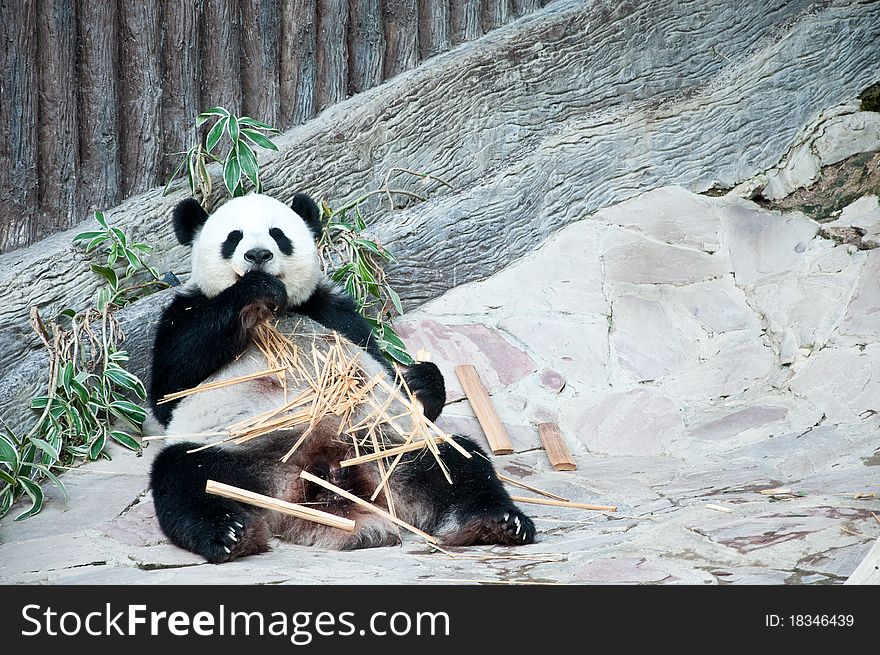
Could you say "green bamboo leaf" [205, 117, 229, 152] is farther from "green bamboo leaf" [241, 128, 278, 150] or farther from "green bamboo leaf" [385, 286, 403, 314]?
"green bamboo leaf" [385, 286, 403, 314]

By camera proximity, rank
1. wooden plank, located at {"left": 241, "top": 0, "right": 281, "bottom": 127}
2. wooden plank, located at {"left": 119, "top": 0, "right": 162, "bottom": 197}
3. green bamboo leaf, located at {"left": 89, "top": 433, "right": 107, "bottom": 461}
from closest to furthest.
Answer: green bamboo leaf, located at {"left": 89, "top": 433, "right": 107, "bottom": 461}, wooden plank, located at {"left": 119, "top": 0, "right": 162, "bottom": 197}, wooden plank, located at {"left": 241, "top": 0, "right": 281, "bottom": 127}

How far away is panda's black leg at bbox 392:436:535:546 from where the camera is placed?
3.33m

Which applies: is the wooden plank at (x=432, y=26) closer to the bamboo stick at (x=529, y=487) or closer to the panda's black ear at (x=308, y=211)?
the panda's black ear at (x=308, y=211)

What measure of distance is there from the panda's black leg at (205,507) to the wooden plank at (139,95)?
5.79 feet

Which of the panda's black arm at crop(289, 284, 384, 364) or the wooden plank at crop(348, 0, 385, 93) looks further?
the wooden plank at crop(348, 0, 385, 93)

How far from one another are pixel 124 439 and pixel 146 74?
1710 mm

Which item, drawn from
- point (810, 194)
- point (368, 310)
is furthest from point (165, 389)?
point (810, 194)

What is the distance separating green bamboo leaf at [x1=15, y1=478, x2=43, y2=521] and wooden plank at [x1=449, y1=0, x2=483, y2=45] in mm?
3223

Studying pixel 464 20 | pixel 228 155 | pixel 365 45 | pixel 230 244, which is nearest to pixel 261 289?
pixel 230 244

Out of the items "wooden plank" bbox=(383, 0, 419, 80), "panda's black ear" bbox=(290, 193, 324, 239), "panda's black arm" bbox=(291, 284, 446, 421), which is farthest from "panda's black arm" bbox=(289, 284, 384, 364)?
"wooden plank" bbox=(383, 0, 419, 80)

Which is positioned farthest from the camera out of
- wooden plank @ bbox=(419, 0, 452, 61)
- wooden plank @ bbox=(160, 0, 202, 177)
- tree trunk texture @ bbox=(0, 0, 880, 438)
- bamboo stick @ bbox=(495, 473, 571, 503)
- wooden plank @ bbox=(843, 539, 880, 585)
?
wooden plank @ bbox=(419, 0, 452, 61)

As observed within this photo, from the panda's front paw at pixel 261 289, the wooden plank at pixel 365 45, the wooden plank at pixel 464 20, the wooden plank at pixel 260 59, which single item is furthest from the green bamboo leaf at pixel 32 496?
the wooden plank at pixel 464 20

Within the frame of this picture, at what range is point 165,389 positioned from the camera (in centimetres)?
388

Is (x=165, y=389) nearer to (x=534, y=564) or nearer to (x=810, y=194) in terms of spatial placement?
(x=534, y=564)
